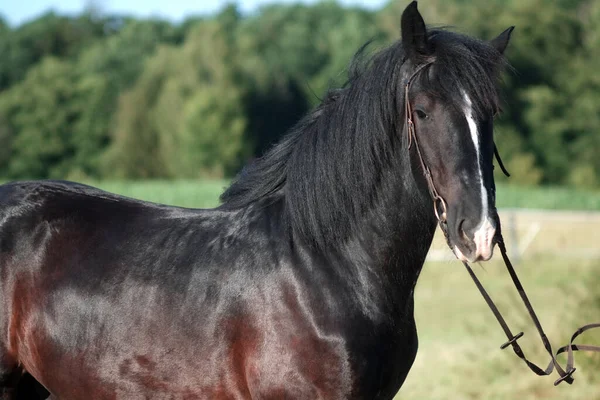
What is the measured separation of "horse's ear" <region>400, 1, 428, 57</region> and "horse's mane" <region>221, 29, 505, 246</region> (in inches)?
2.3

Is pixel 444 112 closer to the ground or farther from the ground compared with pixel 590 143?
farther from the ground

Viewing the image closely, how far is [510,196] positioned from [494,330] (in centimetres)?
2442

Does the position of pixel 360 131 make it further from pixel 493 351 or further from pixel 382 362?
pixel 493 351

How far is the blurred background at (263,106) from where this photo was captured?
76.1 ft

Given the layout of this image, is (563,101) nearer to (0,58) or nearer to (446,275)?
(446,275)

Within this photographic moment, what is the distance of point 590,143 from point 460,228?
4418 centimetres

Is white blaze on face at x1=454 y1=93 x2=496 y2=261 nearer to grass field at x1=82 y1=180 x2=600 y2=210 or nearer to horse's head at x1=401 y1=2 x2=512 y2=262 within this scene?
horse's head at x1=401 y1=2 x2=512 y2=262

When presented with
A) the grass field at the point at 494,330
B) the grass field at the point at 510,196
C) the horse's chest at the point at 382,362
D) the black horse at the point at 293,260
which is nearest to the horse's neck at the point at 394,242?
the black horse at the point at 293,260

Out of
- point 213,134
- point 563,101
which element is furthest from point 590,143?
point 213,134

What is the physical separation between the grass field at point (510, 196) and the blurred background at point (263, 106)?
0.10 m

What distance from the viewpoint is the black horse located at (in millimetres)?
3260

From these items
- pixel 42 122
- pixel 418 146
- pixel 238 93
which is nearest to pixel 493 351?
pixel 418 146

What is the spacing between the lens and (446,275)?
1764 cm

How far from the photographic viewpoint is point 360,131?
3.50m
